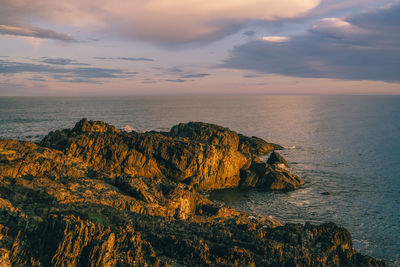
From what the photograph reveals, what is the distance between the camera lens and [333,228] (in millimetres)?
23656

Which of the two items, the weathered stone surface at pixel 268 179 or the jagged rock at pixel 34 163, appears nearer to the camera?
the jagged rock at pixel 34 163

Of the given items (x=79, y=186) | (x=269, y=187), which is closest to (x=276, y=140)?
(x=269, y=187)

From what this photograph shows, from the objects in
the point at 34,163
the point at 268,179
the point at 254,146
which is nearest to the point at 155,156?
the point at 268,179

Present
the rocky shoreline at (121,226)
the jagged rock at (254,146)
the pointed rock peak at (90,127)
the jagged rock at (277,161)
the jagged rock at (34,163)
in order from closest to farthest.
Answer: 1. the rocky shoreline at (121,226)
2. the jagged rock at (34,163)
3. the pointed rock peak at (90,127)
4. the jagged rock at (277,161)
5. the jagged rock at (254,146)

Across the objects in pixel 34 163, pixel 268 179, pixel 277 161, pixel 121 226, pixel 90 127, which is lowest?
pixel 268 179

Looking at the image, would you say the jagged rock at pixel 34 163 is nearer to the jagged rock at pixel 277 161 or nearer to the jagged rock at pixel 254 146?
the jagged rock at pixel 277 161

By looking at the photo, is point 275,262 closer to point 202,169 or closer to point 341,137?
point 202,169

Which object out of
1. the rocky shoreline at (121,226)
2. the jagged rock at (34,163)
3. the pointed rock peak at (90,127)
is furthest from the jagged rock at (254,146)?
the jagged rock at (34,163)

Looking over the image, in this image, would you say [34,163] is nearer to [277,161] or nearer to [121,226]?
[121,226]

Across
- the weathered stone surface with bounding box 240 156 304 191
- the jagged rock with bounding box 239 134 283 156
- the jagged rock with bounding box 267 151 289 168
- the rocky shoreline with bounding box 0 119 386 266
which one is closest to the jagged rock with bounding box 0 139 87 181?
the rocky shoreline with bounding box 0 119 386 266

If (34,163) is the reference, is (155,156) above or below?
below

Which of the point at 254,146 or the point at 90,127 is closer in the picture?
the point at 90,127

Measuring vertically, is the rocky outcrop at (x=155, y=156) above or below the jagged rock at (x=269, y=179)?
above

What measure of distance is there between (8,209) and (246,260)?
13777 millimetres
